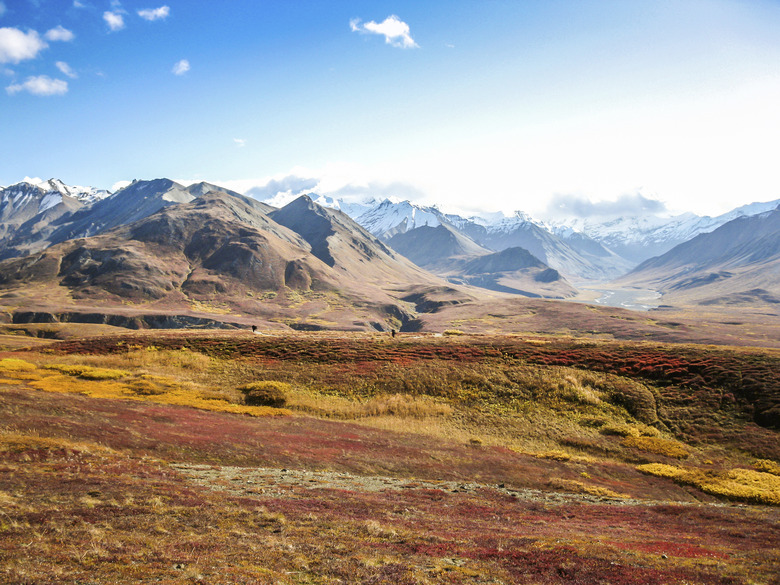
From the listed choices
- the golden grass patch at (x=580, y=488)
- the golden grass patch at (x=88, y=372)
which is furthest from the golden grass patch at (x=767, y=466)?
the golden grass patch at (x=88, y=372)

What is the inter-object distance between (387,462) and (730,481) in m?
25.7

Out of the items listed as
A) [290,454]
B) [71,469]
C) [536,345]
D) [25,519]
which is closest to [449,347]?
[536,345]

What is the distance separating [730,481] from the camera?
105ft

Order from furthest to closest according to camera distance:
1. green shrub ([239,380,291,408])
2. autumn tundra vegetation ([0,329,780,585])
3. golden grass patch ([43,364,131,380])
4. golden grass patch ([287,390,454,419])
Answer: golden grass patch ([43,364,131,380])
green shrub ([239,380,291,408])
golden grass patch ([287,390,454,419])
autumn tundra vegetation ([0,329,780,585])

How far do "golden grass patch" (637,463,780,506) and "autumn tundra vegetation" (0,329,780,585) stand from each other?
0.61 feet

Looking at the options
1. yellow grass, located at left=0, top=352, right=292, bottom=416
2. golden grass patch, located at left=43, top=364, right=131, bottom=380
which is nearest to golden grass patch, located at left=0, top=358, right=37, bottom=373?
yellow grass, located at left=0, top=352, right=292, bottom=416

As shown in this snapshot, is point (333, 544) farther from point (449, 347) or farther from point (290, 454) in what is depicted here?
point (449, 347)

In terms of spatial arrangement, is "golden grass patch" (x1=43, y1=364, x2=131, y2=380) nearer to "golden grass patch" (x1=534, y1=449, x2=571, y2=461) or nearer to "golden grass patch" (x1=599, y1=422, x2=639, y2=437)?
"golden grass patch" (x1=534, y1=449, x2=571, y2=461)

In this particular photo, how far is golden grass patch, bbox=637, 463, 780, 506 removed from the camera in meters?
29.3

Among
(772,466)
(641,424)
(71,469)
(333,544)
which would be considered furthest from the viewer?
(641,424)

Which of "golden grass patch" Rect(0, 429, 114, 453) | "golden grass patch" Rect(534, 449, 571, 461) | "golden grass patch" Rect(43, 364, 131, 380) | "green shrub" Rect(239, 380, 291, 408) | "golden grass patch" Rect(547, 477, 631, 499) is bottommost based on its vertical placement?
"golden grass patch" Rect(534, 449, 571, 461)

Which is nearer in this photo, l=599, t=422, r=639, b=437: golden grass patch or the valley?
the valley

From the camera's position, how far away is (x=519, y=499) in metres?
24.8

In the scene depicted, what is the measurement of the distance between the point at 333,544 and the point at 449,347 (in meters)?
53.2
